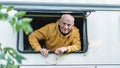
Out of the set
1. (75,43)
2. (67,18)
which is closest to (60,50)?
(75,43)

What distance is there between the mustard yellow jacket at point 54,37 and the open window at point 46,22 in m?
0.08

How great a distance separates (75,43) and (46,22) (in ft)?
1.76

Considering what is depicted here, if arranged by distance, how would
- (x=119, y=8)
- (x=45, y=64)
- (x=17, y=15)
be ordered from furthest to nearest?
1. (x=119, y=8)
2. (x=45, y=64)
3. (x=17, y=15)

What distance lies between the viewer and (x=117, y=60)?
3342 mm

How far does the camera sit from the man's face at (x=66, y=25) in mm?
3365

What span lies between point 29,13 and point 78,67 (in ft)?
2.46

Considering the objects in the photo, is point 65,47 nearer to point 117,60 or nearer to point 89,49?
point 89,49

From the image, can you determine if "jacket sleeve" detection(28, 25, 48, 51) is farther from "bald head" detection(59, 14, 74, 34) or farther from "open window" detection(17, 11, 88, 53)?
"bald head" detection(59, 14, 74, 34)

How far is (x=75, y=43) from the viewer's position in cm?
342

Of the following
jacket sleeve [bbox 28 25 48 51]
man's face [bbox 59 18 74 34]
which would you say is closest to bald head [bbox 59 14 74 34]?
man's face [bbox 59 18 74 34]

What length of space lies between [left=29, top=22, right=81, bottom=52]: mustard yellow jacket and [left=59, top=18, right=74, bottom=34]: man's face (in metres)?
0.05

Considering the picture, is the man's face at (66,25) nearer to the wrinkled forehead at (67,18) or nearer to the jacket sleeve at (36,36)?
the wrinkled forehead at (67,18)

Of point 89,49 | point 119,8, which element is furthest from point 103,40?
point 119,8

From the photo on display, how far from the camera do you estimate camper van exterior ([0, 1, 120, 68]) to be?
3256 millimetres
